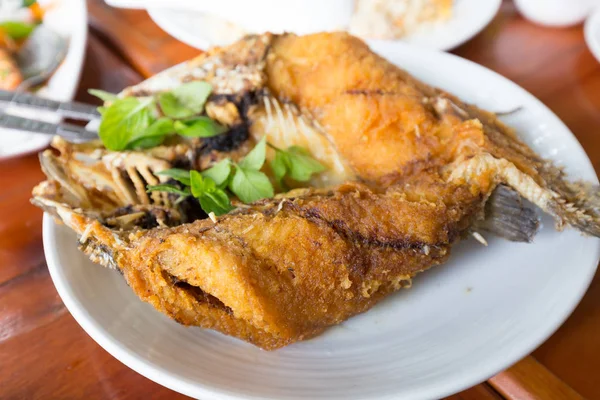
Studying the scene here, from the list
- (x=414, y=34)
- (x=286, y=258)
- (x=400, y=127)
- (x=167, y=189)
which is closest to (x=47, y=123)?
(x=167, y=189)

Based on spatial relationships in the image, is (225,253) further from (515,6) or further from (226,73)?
(515,6)

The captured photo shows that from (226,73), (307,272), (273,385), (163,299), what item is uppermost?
(226,73)

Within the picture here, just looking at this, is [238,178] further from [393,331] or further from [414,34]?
[414,34]

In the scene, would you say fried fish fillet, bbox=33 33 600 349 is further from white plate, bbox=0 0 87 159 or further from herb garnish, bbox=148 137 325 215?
white plate, bbox=0 0 87 159

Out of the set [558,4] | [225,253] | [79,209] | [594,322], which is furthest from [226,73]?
[558,4]

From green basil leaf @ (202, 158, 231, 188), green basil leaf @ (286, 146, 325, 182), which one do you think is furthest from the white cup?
green basil leaf @ (202, 158, 231, 188)

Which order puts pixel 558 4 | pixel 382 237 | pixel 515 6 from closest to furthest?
1. pixel 382 237
2. pixel 558 4
3. pixel 515 6

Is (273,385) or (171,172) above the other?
(171,172)
